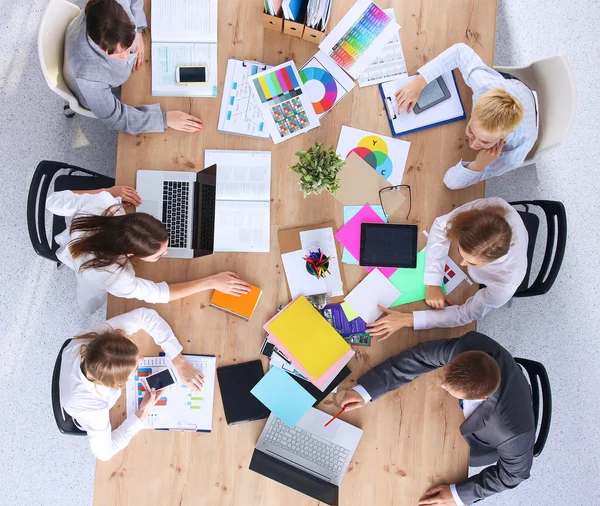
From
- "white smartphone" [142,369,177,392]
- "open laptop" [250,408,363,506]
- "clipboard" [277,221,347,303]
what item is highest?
"clipboard" [277,221,347,303]

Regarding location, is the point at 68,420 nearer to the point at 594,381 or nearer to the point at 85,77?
the point at 85,77

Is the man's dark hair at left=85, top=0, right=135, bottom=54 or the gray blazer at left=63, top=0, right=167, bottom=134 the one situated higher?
the man's dark hair at left=85, top=0, right=135, bottom=54

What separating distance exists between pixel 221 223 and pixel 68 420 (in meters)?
0.89

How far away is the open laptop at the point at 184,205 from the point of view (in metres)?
1.75

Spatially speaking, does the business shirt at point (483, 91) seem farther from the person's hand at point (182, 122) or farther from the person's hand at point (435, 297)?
the person's hand at point (182, 122)

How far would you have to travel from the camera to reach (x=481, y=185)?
70.4 inches

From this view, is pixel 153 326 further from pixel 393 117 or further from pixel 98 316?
pixel 393 117

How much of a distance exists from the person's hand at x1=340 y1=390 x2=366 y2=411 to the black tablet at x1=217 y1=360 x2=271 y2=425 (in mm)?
274

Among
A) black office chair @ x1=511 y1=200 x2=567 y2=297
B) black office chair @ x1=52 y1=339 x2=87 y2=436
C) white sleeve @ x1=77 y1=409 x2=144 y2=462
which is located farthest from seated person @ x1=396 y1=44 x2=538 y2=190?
black office chair @ x1=52 y1=339 x2=87 y2=436

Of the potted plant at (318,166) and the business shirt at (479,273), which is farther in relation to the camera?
the business shirt at (479,273)

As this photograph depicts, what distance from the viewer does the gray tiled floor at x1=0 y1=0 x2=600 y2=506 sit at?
7.71 feet

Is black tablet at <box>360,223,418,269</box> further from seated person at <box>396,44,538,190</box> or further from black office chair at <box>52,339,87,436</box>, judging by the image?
black office chair at <box>52,339,87,436</box>

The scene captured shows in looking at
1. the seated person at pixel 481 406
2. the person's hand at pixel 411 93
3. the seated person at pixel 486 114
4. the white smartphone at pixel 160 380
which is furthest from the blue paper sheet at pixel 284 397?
the person's hand at pixel 411 93

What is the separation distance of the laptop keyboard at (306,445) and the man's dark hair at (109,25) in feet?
4.65
